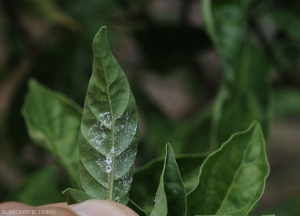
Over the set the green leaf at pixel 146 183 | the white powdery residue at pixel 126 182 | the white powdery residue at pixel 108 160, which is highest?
the white powdery residue at pixel 108 160

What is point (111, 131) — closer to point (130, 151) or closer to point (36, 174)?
point (130, 151)

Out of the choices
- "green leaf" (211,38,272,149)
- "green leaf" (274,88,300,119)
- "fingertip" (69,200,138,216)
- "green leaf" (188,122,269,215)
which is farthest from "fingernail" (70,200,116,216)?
"green leaf" (274,88,300,119)

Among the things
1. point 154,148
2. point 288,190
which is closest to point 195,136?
point 154,148

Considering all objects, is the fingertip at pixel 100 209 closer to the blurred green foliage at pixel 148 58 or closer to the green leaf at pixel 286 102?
the blurred green foliage at pixel 148 58

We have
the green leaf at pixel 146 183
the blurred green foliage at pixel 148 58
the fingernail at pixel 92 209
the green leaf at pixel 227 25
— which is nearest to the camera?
the fingernail at pixel 92 209

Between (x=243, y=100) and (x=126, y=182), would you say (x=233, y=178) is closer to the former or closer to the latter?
(x=126, y=182)

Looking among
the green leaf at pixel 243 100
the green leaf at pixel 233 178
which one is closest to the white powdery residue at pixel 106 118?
the green leaf at pixel 233 178

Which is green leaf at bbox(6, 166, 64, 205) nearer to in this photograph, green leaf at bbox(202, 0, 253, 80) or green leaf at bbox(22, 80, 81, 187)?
green leaf at bbox(22, 80, 81, 187)
